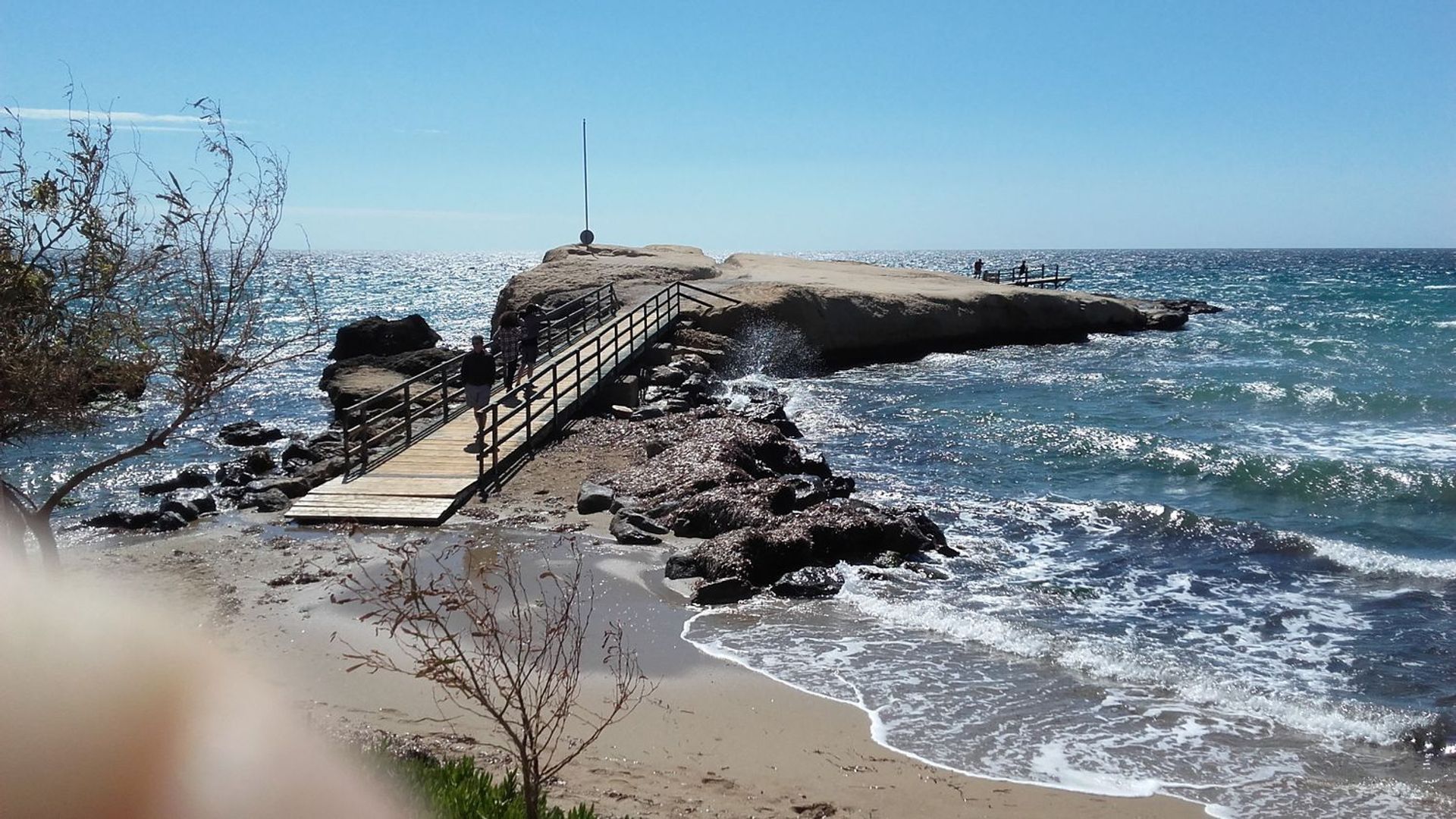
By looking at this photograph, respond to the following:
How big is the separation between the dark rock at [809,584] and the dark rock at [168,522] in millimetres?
8053

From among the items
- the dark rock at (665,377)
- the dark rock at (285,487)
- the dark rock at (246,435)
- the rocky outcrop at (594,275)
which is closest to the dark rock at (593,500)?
the dark rock at (285,487)

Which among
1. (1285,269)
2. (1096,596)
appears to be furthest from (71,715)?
(1285,269)

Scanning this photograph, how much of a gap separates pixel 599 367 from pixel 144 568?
34.1 ft

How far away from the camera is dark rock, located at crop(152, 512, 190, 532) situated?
14.3m

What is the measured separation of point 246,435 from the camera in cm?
2511

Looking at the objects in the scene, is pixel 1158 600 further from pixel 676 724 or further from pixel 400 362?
pixel 400 362

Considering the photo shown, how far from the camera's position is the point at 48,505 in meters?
6.79

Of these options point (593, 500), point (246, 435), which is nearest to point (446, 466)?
point (593, 500)

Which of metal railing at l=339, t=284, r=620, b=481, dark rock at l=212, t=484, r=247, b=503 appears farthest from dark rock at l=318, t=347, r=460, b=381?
dark rock at l=212, t=484, r=247, b=503

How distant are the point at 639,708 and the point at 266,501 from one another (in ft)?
28.2

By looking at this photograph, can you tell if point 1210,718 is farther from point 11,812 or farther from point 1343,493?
point 1343,493

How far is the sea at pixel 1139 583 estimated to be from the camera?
846 centimetres

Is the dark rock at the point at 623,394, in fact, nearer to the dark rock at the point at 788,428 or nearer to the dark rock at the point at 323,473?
the dark rock at the point at 788,428

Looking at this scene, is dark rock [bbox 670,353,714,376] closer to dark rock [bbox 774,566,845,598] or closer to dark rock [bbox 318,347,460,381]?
dark rock [bbox 318,347,460,381]
